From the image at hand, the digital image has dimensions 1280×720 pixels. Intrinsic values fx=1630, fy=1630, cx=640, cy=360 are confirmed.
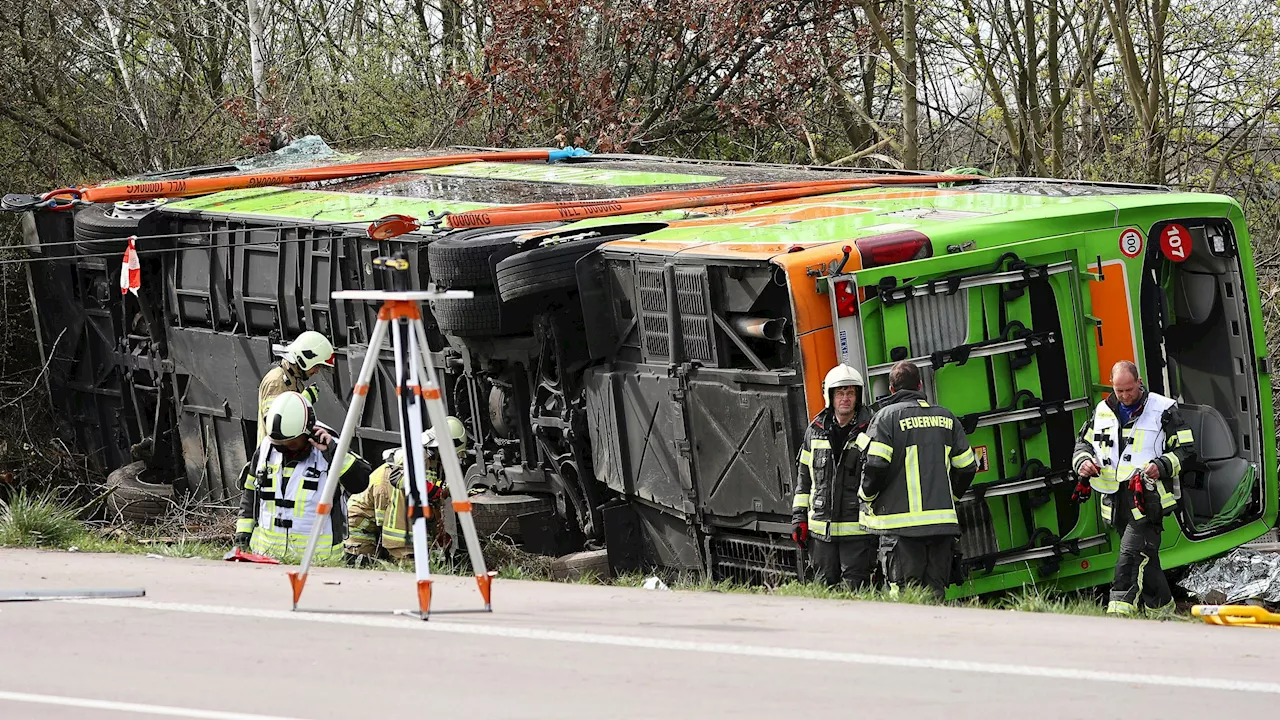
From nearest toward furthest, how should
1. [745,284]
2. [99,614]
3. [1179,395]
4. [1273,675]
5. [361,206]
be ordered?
[1273,675], [99,614], [745,284], [1179,395], [361,206]

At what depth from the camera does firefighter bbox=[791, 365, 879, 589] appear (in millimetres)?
7543

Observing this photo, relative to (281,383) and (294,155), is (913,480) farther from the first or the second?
(294,155)

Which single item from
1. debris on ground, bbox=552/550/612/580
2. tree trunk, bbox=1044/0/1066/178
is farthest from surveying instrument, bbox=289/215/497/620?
tree trunk, bbox=1044/0/1066/178

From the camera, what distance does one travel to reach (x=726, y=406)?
800 cm

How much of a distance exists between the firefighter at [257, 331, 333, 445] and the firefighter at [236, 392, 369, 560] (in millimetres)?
881

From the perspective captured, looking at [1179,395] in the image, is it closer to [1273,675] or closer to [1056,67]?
[1273,675]

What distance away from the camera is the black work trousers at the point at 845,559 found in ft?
25.7

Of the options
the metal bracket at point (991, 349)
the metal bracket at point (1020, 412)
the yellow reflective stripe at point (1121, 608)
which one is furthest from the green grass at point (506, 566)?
the metal bracket at point (991, 349)

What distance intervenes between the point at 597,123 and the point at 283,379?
31.1 ft

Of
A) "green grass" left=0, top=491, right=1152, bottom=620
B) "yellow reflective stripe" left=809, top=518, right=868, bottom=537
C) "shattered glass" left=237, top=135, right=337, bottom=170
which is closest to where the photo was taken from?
"green grass" left=0, top=491, right=1152, bottom=620

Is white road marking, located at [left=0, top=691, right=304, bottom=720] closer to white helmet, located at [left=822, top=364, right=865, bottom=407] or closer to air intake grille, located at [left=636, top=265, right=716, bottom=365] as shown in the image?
white helmet, located at [left=822, top=364, right=865, bottom=407]

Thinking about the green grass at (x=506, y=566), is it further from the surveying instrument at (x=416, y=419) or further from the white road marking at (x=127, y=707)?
the white road marking at (x=127, y=707)

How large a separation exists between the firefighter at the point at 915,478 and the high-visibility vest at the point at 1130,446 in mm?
749

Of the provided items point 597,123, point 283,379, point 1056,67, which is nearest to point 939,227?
point 283,379
